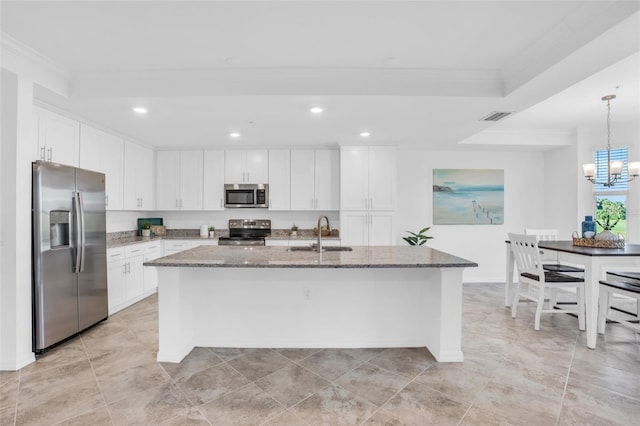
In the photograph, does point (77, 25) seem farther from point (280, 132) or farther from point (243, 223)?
point (243, 223)

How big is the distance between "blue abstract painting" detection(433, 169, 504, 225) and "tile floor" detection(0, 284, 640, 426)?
8.72 ft

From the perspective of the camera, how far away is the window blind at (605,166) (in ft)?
15.1

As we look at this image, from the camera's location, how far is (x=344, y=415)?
1964mm

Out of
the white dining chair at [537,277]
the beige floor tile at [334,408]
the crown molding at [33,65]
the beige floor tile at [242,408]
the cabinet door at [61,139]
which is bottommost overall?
the beige floor tile at [334,408]

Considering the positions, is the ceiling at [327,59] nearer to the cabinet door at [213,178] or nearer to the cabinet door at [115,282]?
the cabinet door at [213,178]

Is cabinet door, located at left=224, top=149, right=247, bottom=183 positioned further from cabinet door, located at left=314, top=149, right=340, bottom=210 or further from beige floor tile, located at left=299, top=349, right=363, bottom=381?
beige floor tile, located at left=299, top=349, right=363, bottom=381

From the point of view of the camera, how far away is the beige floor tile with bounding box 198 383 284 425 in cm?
192

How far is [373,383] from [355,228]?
111 inches

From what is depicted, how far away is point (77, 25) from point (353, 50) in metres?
1.98

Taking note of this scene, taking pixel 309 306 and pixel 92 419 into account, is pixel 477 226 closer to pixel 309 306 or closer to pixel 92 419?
pixel 309 306

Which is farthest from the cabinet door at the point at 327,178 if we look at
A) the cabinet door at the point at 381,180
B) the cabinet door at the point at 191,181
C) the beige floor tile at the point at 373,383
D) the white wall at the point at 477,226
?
the beige floor tile at the point at 373,383

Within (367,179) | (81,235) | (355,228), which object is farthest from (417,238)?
(81,235)

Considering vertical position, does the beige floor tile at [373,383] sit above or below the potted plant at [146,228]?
below

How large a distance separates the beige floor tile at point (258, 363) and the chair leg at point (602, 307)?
3.19 m
